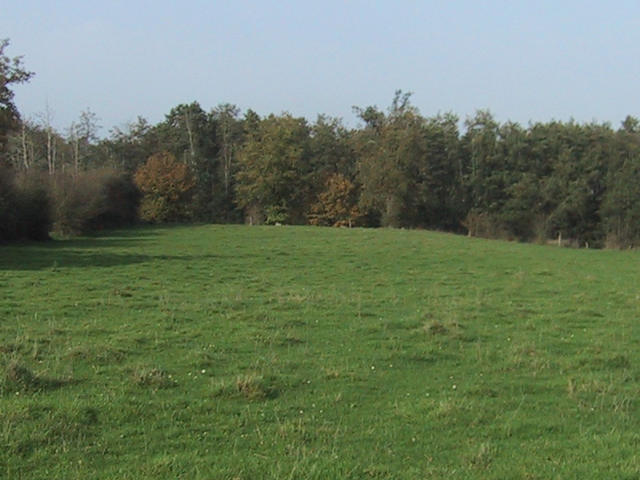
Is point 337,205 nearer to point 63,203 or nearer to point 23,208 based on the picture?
point 63,203

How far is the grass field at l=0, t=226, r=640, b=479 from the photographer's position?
19.0 ft

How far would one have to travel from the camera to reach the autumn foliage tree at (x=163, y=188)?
70.6m

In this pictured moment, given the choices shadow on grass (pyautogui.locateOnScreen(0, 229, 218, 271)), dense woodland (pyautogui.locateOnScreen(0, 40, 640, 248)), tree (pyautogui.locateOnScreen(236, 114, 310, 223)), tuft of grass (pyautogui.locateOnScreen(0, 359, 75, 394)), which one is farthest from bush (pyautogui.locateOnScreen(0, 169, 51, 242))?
tree (pyautogui.locateOnScreen(236, 114, 310, 223))

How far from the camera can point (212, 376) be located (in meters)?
8.73

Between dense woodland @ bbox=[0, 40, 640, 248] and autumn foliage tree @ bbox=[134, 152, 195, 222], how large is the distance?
126 millimetres

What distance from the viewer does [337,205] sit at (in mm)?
72000

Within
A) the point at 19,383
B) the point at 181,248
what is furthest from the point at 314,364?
the point at 181,248

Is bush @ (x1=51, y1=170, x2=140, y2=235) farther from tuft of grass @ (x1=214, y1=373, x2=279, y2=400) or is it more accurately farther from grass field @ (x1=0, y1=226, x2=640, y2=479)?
tuft of grass @ (x1=214, y1=373, x2=279, y2=400)

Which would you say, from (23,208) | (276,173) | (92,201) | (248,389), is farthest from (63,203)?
(248,389)

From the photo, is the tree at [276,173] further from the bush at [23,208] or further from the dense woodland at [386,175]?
the bush at [23,208]

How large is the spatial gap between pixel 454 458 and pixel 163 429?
2970mm

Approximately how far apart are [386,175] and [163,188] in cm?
2543

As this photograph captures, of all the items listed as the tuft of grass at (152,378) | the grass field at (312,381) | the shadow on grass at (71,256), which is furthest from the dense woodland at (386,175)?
the tuft of grass at (152,378)

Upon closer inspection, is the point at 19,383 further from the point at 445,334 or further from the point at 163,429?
the point at 445,334
